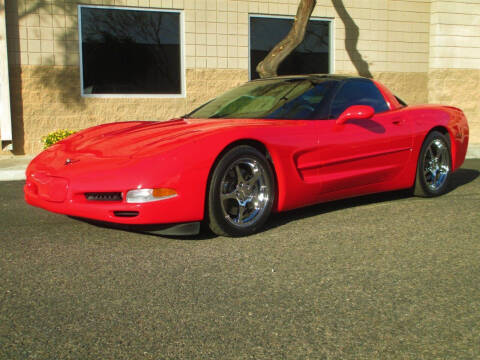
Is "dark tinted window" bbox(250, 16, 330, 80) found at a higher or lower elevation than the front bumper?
higher

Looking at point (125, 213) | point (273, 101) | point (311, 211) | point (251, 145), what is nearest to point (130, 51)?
point (273, 101)

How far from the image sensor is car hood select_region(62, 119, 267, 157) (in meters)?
4.30

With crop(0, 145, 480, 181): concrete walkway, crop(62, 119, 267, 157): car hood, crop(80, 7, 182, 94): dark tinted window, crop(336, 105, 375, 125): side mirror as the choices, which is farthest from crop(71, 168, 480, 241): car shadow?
crop(80, 7, 182, 94): dark tinted window

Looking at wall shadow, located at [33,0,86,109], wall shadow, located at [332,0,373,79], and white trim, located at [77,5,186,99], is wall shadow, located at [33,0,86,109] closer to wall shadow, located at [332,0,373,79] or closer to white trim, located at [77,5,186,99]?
white trim, located at [77,5,186,99]

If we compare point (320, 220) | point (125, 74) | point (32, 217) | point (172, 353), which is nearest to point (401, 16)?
point (125, 74)

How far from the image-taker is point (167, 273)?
139 inches

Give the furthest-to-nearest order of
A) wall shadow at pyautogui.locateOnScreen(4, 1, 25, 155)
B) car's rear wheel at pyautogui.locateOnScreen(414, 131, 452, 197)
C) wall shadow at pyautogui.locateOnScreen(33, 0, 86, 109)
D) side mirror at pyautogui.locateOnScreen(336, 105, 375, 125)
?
wall shadow at pyautogui.locateOnScreen(33, 0, 86, 109) → wall shadow at pyautogui.locateOnScreen(4, 1, 25, 155) → car's rear wheel at pyautogui.locateOnScreen(414, 131, 452, 197) → side mirror at pyautogui.locateOnScreen(336, 105, 375, 125)

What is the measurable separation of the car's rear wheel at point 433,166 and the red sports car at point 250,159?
0.4 inches

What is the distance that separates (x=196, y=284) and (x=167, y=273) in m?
0.27

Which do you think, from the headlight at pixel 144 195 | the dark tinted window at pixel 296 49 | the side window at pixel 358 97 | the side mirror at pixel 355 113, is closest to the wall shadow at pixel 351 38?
the dark tinted window at pixel 296 49

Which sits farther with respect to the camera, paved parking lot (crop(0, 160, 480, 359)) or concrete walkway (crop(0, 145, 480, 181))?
concrete walkway (crop(0, 145, 480, 181))

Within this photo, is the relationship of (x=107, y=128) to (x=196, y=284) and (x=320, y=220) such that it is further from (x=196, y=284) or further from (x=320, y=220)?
(x=196, y=284)

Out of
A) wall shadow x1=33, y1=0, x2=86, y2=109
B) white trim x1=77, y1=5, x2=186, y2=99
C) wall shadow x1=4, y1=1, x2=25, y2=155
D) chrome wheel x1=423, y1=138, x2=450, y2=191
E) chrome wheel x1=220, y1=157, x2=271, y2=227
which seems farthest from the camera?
white trim x1=77, y1=5, x2=186, y2=99

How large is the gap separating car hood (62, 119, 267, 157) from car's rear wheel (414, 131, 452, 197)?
204cm
